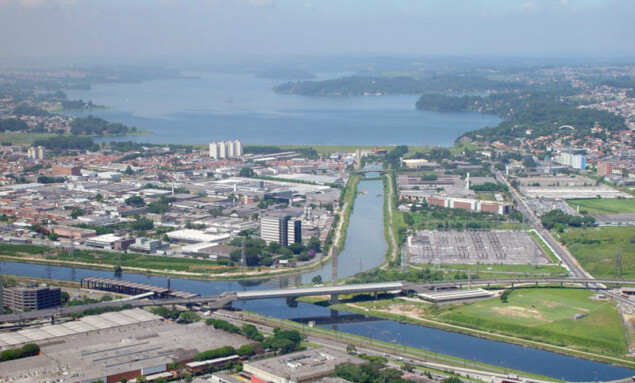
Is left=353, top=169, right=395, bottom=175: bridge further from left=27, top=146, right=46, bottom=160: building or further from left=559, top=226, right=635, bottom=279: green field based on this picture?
left=27, top=146, right=46, bottom=160: building

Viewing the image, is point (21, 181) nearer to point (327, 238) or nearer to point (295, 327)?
point (327, 238)

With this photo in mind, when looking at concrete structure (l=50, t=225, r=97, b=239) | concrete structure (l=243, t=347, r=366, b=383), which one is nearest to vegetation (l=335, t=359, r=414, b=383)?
concrete structure (l=243, t=347, r=366, b=383)

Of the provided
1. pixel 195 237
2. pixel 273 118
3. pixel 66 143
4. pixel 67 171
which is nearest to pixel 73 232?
pixel 195 237

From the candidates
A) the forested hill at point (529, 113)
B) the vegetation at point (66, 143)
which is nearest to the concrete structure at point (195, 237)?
the vegetation at point (66, 143)

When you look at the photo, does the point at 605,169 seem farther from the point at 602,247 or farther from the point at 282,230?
the point at 282,230

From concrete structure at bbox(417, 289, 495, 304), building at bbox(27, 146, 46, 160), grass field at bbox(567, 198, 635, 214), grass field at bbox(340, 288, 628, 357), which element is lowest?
grass field at bbox(340, 288, 628, 357)

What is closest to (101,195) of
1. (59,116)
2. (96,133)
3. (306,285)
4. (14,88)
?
(306,285)
